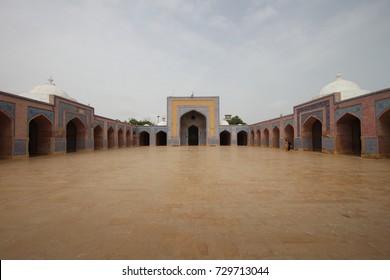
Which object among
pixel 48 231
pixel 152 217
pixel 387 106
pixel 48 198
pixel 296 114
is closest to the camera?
pixel 48 231

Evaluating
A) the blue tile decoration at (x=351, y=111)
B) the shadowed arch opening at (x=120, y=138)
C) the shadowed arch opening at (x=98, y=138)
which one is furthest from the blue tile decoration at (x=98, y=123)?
the blue tile decoration at (x=351, y=111)

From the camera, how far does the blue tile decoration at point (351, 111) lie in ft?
32.9

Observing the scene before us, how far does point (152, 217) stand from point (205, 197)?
3.44ft

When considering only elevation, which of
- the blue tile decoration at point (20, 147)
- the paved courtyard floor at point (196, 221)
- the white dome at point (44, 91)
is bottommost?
the paved courtyard floor at point (196, 221)

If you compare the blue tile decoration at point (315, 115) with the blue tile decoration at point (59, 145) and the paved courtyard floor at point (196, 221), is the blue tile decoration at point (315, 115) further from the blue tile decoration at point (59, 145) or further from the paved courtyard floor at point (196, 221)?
the blue tile decoration at point (59, 145)

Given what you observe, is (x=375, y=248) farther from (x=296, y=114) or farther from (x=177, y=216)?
(x=296, y=114)

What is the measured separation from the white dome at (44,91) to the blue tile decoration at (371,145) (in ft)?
67.1

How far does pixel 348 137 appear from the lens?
466 inches

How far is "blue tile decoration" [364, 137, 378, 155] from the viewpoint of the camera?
30.1ft

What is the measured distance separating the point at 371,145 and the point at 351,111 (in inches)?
84.1

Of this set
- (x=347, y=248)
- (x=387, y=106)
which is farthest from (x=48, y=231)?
(x=387, y=106)

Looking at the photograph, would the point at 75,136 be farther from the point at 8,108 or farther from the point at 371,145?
the point at 371,145

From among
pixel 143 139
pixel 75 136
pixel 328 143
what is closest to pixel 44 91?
pixel 75 136

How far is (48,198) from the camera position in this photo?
3.15 meters
